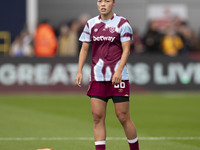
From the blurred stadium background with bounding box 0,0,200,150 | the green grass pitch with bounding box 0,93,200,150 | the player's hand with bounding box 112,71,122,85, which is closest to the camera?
the player's hand with bounding box 112,71,122,85

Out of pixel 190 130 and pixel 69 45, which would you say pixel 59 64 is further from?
pixel 190 130

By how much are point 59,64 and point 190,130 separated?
1028cm

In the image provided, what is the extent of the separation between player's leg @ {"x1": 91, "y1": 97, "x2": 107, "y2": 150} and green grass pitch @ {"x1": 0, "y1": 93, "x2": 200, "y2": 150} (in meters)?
1.41

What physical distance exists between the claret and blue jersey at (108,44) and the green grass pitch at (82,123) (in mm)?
1817

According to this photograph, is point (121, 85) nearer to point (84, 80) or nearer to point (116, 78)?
point (116, 78)

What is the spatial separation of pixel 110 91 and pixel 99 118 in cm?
38

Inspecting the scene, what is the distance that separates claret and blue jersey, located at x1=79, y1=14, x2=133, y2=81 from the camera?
802 centimetres

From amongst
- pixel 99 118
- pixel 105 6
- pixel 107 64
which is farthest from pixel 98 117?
pixel 105 6

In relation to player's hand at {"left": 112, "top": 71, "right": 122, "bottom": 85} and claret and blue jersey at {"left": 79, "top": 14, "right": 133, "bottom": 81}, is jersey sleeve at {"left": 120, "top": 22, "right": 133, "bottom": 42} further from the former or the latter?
player's hand at {"left": 112, "top": 71, "right": 122, "bottom": 85}

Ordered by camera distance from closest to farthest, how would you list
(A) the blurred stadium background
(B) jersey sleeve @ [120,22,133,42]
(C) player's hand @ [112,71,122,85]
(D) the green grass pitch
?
1. (C) player's hand @ [112,71,122,85]
2. (B) jersey sleeve @ [120,22,133,42]
3. (D) the green grass pitch
4. (A) the blurred stadium background

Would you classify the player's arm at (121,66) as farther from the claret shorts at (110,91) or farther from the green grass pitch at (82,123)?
the green grass pitch at (82,123)

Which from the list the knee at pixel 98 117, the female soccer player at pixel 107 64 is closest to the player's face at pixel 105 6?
the female soccer player at pixel 107 64

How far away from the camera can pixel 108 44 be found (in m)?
8.03

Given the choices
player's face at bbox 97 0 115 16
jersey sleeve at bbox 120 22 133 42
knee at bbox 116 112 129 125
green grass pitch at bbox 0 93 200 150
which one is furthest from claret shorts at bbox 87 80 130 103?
green grass pitch at bbox 0 93 200 150
